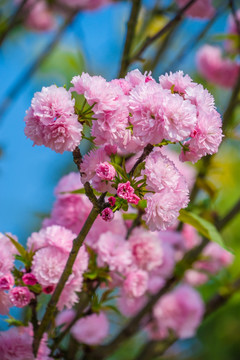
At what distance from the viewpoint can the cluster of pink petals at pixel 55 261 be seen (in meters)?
0.71

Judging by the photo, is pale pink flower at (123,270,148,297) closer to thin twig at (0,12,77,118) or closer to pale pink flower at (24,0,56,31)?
thin twig at (0,12,77,118)

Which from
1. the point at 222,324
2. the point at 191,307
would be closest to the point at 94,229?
the point at 191,307

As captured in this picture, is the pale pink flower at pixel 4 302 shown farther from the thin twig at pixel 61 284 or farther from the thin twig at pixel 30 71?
the thin twig at pixel 30 71

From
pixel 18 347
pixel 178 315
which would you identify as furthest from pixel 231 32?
pixel 18 347

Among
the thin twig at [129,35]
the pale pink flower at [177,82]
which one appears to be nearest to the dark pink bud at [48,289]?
the pale pink flower at [177,82]

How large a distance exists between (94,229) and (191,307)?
23.8 inches

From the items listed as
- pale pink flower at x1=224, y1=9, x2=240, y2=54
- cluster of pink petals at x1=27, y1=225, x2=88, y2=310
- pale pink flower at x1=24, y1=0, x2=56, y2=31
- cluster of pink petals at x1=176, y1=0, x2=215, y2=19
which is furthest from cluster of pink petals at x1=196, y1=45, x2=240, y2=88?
cluster of pink petals at x1=27, y1=225, x2=88, y2=310

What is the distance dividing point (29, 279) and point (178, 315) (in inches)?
30.8

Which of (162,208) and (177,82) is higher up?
(177,82)

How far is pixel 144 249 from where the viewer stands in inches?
36.3

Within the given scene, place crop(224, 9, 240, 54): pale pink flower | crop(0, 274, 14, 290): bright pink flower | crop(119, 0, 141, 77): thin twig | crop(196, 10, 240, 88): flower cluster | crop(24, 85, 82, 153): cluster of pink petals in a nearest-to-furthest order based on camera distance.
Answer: crop(24, 85, 82, 153): cluster of pink petals, crop(0, 274, 14, 290): bright pink flower, crop(119, 0, 141, 77): thin twig, crop(224, 9, 240, 54): pale pink flower, crop(196, 10, 240, 88): flower cluster

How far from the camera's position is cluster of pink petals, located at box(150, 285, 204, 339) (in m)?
1.34

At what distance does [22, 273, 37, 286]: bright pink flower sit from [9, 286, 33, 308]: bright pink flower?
0.01 metres

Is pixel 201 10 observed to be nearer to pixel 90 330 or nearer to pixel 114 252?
pixel 114 252
